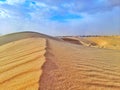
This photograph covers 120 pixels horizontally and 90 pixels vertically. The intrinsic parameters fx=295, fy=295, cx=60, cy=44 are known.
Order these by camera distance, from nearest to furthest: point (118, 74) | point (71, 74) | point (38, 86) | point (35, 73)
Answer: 1. point (38, 86)
2. point (35, 73)
3. point (71, 74)
4. point (118, 74)

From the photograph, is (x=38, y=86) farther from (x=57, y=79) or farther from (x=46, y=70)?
(x=46, y=70)

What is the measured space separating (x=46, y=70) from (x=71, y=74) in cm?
29

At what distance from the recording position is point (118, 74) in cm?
372

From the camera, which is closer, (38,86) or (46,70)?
(38,86)

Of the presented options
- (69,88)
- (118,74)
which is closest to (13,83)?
(69,88)

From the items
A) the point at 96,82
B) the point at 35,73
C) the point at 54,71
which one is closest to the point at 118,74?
the point at 96,82

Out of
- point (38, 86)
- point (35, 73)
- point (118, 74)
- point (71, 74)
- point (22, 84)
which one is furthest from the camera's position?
point (118, 74)

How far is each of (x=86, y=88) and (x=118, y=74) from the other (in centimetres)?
111

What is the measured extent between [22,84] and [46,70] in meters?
0.40

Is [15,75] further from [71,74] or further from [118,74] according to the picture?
[118,74]

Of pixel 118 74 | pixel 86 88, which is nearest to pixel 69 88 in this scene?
pixel 86 88

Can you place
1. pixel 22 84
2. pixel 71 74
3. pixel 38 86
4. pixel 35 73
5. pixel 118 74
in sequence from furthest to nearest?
pixel 118 74 → pixel 71 74 → pixel 35 73 → pixel 22 84 → pixel 38 86

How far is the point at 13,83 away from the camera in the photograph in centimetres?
288

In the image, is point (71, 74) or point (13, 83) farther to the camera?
point (71, 74)
